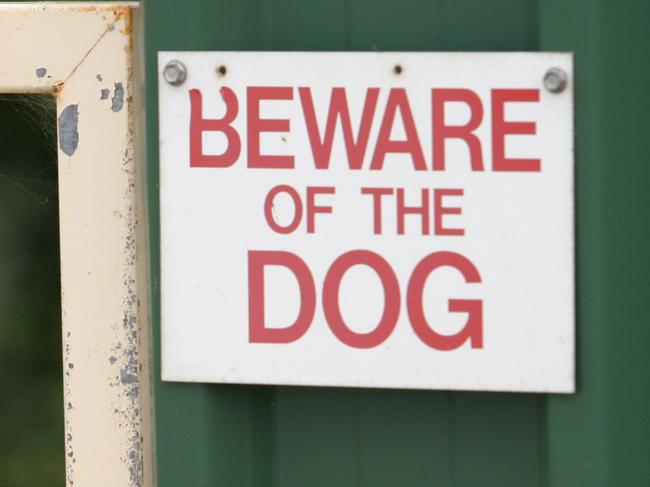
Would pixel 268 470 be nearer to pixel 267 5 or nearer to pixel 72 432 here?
pixel 72 432

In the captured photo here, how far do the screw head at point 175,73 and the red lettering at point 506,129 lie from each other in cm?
41

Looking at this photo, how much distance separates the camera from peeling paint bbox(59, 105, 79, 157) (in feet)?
5.52

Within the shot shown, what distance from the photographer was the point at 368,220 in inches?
61.9

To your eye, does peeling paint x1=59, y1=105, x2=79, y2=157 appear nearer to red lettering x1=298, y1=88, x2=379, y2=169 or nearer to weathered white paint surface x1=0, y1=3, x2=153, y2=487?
weathered white paint surface x1=0, y1=3, x2=153, y2=487

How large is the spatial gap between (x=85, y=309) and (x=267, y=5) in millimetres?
491

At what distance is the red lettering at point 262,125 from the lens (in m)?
1.58

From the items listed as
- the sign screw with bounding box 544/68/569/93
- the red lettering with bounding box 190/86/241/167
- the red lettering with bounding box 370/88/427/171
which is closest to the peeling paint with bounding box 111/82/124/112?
the red lettering with bounding box 190/86/241/167

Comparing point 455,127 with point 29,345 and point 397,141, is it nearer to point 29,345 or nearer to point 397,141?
point 397,141

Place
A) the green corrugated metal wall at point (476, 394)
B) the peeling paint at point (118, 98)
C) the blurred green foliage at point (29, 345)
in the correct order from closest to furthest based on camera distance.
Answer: the green corrugated metal wall at point (476, 394) → the peeling paint at point (118, 98) → the blurred green foliage at point (29, 345)

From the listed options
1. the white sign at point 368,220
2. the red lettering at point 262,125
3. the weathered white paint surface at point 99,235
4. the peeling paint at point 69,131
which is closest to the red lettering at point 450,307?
the white sign at point 368,220

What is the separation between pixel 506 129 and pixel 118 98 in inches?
21.1

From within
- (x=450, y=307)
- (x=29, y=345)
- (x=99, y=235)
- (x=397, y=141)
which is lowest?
(x=29, y=345)

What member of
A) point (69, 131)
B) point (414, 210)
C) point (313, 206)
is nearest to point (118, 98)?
point (69, 131)

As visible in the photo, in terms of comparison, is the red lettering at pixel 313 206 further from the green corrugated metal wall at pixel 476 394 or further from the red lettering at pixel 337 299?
the green corrugated metal wall at pixel 476 394
